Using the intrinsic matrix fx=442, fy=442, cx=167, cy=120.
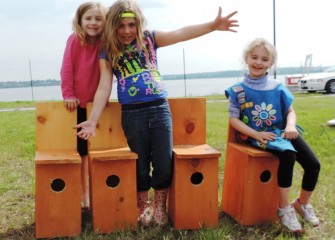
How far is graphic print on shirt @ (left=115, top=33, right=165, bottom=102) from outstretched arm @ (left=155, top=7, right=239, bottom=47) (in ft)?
0.43

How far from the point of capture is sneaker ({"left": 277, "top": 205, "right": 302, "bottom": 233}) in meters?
2.98

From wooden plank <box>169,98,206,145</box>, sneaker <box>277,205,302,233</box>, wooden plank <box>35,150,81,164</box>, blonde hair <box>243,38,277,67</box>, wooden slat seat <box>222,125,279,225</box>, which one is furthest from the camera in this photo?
wooden plank <box>169,98,206,145</box>

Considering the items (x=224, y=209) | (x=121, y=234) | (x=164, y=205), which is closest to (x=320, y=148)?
(x=224, y=209)

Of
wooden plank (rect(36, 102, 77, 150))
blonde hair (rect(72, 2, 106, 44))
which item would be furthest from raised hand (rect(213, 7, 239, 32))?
wooden plank (rect(36, 102, 77, 150))

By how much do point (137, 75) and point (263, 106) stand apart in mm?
926

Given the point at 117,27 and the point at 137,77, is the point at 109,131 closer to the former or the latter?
the point at 137,77

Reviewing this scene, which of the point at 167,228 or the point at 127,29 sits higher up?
the point at 127,29

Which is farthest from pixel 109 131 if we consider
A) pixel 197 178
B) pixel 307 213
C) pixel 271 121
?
pixel 307 213

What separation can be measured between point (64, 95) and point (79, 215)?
33.9 inches

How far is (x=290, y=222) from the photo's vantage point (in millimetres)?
3002

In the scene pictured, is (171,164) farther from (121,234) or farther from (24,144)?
(24,144)

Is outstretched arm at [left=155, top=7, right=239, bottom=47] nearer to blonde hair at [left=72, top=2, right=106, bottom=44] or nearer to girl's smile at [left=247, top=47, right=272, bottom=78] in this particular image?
girl's smile at [left=247, top=47, right=272, bottom=78]

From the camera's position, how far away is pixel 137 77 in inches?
120

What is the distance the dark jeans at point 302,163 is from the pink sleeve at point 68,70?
1505mm
